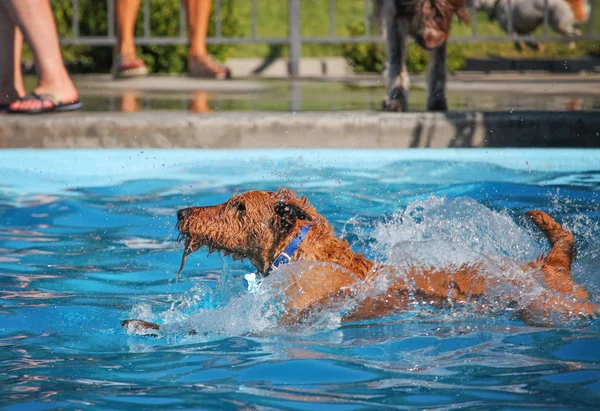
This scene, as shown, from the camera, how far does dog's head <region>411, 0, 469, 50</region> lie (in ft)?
25.2

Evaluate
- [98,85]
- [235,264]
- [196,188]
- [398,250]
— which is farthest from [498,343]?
[98,85]

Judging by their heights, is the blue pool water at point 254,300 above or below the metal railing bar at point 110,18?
below

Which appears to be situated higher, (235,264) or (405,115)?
(405,115)

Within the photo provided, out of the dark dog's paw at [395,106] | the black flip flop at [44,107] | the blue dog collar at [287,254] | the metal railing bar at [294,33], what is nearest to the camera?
the blue dog collar at [287,254]

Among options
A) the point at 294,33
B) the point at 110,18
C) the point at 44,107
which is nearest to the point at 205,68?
the point at 294,33

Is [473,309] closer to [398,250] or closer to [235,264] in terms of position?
[398,250]

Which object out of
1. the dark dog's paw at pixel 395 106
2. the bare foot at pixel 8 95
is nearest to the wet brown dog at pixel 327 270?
the dark dog's paw at pixel 395 106

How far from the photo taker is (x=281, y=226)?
164 inches

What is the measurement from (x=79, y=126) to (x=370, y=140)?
2292 millimetres

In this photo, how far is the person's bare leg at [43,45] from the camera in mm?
7195

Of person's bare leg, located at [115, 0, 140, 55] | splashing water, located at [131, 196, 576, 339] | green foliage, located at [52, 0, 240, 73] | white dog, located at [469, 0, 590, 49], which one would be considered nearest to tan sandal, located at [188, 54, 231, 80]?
person's bare leg, located at [115, 0, 140, 55]

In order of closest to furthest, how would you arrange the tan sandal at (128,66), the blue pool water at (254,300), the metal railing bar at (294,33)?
the blue pool water at (254,300), the tan sandal at (128,66), the metal railing bar at (294,33)

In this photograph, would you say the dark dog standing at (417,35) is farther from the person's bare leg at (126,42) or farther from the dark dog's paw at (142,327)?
the dark dog's paw at (142,327)

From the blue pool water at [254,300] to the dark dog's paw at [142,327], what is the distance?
4 cm
